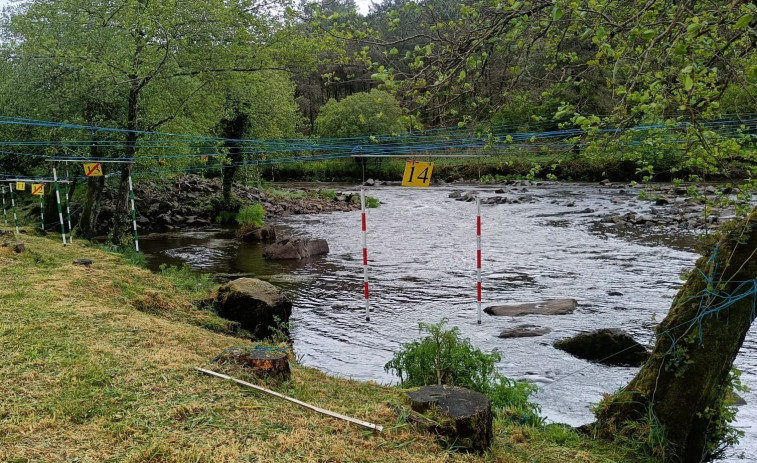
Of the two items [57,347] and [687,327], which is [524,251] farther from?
[57,347]

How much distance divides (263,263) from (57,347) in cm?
1201

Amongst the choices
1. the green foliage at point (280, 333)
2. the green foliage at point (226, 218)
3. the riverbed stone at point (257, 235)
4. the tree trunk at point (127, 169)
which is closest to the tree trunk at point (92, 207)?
the tree trunk at point (127, 169)

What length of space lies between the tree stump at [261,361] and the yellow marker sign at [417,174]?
5.34 metres

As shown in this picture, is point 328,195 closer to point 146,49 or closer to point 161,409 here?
point 146,49

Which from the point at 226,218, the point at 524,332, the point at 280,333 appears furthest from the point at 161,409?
the point at 226,218

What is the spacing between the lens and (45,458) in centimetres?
369

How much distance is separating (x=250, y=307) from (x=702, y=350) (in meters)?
6.91

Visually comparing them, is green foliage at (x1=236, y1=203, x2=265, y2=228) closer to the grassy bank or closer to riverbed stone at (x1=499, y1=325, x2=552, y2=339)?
riverbed stone at (x1=499, y1=325, x2=552, y2=339)

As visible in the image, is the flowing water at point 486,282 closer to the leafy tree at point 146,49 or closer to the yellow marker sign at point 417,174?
the yellow marker sign at point 417,174

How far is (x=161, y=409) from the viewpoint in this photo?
14.5 ft

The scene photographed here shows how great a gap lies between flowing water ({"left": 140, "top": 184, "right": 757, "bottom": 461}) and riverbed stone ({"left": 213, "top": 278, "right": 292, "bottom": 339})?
2.16ft

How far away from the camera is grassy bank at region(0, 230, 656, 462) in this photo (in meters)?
3.90

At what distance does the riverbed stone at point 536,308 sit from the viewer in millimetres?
11352

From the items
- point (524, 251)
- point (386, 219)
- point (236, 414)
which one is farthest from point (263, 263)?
point (236, 414)
